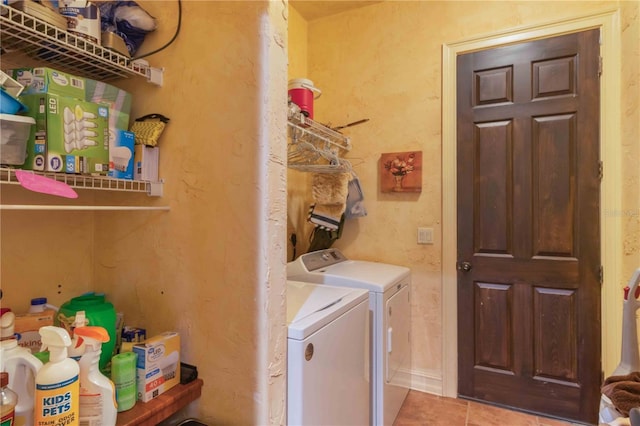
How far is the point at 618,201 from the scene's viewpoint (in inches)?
76.0

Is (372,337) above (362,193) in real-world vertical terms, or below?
below

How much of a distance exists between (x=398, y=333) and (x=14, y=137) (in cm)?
196

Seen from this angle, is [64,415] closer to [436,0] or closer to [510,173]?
[510,173]

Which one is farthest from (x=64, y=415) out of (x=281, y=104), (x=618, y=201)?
(x=618, y=201)

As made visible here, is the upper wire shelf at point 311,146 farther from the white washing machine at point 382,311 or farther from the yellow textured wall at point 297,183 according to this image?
the white washing machine at point 382,311

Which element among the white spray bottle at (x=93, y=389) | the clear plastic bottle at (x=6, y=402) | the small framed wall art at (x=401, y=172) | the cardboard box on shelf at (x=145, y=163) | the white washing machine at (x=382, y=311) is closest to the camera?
the clear plastic bottle at (x=6, y=402)

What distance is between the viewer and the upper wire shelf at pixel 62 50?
0.80m

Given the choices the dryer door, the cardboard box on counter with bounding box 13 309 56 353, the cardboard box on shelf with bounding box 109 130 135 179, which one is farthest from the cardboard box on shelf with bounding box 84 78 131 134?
the dryer door

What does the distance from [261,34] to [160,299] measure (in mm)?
874

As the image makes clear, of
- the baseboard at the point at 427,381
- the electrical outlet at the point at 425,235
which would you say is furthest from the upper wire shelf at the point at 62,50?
the baseboard at the point at 427,381

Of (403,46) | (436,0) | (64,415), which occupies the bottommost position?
(64,415)

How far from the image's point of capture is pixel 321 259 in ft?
7.18

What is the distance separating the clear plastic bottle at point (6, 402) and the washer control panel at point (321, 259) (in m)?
1.41

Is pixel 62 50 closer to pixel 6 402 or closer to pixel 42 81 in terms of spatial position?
pixel 42 81
